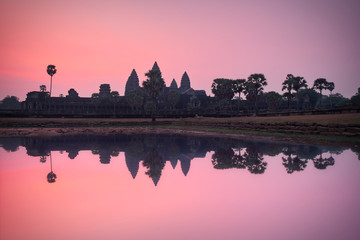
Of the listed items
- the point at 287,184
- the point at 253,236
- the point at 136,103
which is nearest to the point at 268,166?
the point at 287,184

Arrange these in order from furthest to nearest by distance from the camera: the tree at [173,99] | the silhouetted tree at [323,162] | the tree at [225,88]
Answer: the tree at [173,99], the tree at [225,88], the silhouetted tree at [323,162]

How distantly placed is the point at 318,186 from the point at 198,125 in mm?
37551

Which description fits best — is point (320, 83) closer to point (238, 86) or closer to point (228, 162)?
point (238, 86)

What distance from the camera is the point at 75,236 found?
477 cm

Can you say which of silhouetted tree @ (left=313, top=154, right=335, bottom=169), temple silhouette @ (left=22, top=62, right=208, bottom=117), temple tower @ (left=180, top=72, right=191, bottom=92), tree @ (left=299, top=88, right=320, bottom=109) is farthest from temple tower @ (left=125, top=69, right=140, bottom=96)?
silhouetted tree @ (left=313, top=154, right=335, bottom=169)

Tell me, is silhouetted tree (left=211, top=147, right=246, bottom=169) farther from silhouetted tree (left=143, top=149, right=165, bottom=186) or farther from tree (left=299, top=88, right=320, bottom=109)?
tree (left=299, top=88, right=320, bottom=109)

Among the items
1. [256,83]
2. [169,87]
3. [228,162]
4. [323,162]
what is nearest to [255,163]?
[228,162]

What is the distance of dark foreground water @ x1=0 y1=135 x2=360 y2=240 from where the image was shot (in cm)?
499

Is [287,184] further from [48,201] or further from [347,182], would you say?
[48,201]

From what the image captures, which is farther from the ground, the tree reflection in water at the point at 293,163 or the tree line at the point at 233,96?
the tree line at the point at 233,96

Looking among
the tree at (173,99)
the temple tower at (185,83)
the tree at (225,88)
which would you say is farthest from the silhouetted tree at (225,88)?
the temple tower at (185,83)

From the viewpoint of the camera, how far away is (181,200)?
6719mm

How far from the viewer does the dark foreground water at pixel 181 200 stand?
499 cm

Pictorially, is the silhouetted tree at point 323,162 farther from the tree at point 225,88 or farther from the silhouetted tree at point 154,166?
the tree at point 225,88
